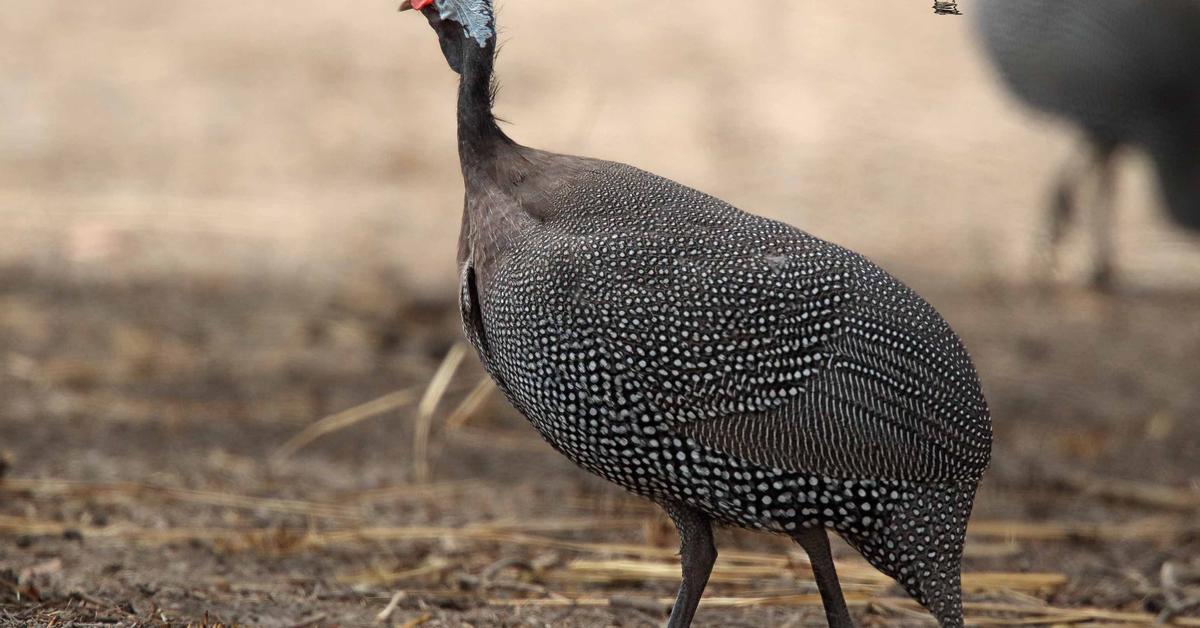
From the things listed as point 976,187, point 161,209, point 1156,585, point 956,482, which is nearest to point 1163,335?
point 976,187

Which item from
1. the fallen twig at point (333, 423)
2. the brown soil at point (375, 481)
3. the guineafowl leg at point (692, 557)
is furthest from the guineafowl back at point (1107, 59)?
the guineafowl leg at point (692, 557)

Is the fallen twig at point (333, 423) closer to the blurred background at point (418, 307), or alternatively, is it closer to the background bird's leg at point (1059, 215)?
the blurred background at point (418, 307)

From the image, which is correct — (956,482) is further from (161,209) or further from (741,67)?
(741,67)

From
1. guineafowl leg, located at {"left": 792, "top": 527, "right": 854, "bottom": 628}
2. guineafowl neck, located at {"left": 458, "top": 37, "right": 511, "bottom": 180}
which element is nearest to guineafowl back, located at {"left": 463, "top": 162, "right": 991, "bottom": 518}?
guineafowl leg, located at {"left": 792, "top": 527, "right": 854, "bottom": 628}

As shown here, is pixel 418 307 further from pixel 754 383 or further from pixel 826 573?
pixel 754 383

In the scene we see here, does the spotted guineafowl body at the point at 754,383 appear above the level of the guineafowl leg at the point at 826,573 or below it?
above

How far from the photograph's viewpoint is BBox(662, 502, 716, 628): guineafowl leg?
344cm

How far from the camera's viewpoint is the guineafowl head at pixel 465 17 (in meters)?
3.59

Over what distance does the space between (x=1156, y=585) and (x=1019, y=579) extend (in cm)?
Result: 40

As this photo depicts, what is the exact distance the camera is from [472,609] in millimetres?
3885

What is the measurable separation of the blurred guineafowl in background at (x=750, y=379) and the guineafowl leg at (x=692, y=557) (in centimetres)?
4

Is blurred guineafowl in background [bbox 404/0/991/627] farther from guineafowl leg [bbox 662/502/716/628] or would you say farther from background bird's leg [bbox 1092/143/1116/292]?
background bird's leg [bbox 1092/143/1116/292]

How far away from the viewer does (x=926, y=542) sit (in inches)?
129

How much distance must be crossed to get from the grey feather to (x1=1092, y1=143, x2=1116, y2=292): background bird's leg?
20.5 ft
